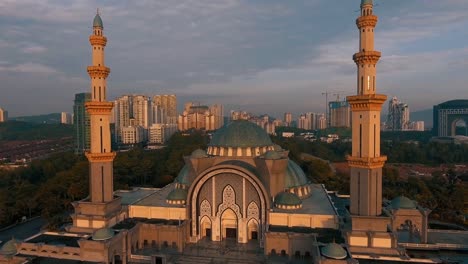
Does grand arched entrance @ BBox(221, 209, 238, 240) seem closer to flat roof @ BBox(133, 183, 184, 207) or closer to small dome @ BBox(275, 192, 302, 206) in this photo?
small dome @ BBox(275, 192, 302, 206)

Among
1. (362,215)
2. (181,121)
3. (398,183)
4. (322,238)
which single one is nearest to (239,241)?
(322,238)

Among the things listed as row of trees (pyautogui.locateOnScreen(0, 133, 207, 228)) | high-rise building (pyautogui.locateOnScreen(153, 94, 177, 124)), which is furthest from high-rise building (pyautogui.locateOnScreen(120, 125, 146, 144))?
row of trees (pyautogui.locateOnScreen(0, 133, 207, 228))

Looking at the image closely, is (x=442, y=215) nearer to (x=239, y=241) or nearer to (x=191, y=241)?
(x=239, y=241)

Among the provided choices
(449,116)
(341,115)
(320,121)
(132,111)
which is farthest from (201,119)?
(449,116)

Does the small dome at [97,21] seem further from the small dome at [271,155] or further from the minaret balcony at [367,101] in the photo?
the minaret balcony at [367,101]

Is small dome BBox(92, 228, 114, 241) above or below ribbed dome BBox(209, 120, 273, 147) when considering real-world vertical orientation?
below

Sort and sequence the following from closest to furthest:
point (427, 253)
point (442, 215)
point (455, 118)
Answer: point (427, 253)
point (442, 215)
point (455, 118)
